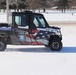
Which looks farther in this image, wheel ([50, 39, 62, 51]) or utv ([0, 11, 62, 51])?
wheel ([50, 39, 62, 51])

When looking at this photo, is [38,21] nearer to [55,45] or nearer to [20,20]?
[20,20]

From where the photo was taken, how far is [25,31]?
1391 centimetres

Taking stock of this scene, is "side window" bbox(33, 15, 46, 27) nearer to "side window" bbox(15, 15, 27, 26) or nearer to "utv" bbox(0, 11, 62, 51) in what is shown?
"utv" bbox(0, 11, 62, 51)

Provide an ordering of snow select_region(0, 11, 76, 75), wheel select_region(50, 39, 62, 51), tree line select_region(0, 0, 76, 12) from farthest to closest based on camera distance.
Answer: tree line select_region(0, 0, 76, 12) → wheel select_region(50, 39, 62, 51) → snow select_region(0, 11, 76, 75)

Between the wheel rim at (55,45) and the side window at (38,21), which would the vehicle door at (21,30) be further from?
the wheel rim at (55,45)

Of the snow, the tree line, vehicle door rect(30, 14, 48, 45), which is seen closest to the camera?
the snow

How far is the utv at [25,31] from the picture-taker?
13867mm

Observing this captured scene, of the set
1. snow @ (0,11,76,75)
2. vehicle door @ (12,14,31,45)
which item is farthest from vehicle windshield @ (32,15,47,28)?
snow @ (0,11,76,75)

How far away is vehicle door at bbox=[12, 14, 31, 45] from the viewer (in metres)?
13.9

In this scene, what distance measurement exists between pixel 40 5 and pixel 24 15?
79888mm

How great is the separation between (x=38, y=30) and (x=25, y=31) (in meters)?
0.56

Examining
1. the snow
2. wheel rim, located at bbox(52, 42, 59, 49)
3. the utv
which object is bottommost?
the snow
